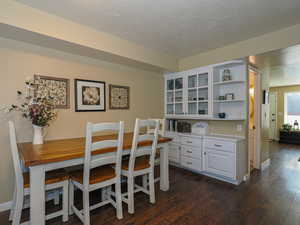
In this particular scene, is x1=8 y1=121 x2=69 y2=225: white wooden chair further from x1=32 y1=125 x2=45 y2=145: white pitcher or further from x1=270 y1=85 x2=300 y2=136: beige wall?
x1=270 y1=85 x2=300 y2=136: beige wall

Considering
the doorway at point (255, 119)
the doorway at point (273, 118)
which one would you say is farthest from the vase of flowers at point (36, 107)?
the doorway at point (273, 118)

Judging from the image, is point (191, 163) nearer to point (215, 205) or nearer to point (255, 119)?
point (215, 205)

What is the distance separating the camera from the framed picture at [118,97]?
10.3 ft

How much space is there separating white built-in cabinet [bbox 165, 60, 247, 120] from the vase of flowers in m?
2.63

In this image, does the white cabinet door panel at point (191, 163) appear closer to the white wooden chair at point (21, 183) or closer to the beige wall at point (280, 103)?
the white wooden chair at point (21, 183)

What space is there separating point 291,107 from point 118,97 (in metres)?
7.60

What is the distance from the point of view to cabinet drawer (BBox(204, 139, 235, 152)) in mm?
2859

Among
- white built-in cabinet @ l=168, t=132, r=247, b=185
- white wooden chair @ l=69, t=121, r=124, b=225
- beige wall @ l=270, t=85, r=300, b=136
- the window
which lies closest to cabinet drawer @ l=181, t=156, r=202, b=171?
white built-in cabinet @ l=168, t=132, r=247, b=185

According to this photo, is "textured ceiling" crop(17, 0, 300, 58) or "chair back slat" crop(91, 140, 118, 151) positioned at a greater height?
"textured ceiling" crop(17, 0, 300, 58)

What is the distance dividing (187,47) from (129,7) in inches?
62.6

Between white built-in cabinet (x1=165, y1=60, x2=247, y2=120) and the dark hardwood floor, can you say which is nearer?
the dark hardwood floor

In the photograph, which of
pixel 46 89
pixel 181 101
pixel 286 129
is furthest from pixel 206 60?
pixel 286 129

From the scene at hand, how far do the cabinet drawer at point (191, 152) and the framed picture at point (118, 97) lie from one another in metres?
1.55

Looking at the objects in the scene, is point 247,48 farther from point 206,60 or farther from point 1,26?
point 1,26
